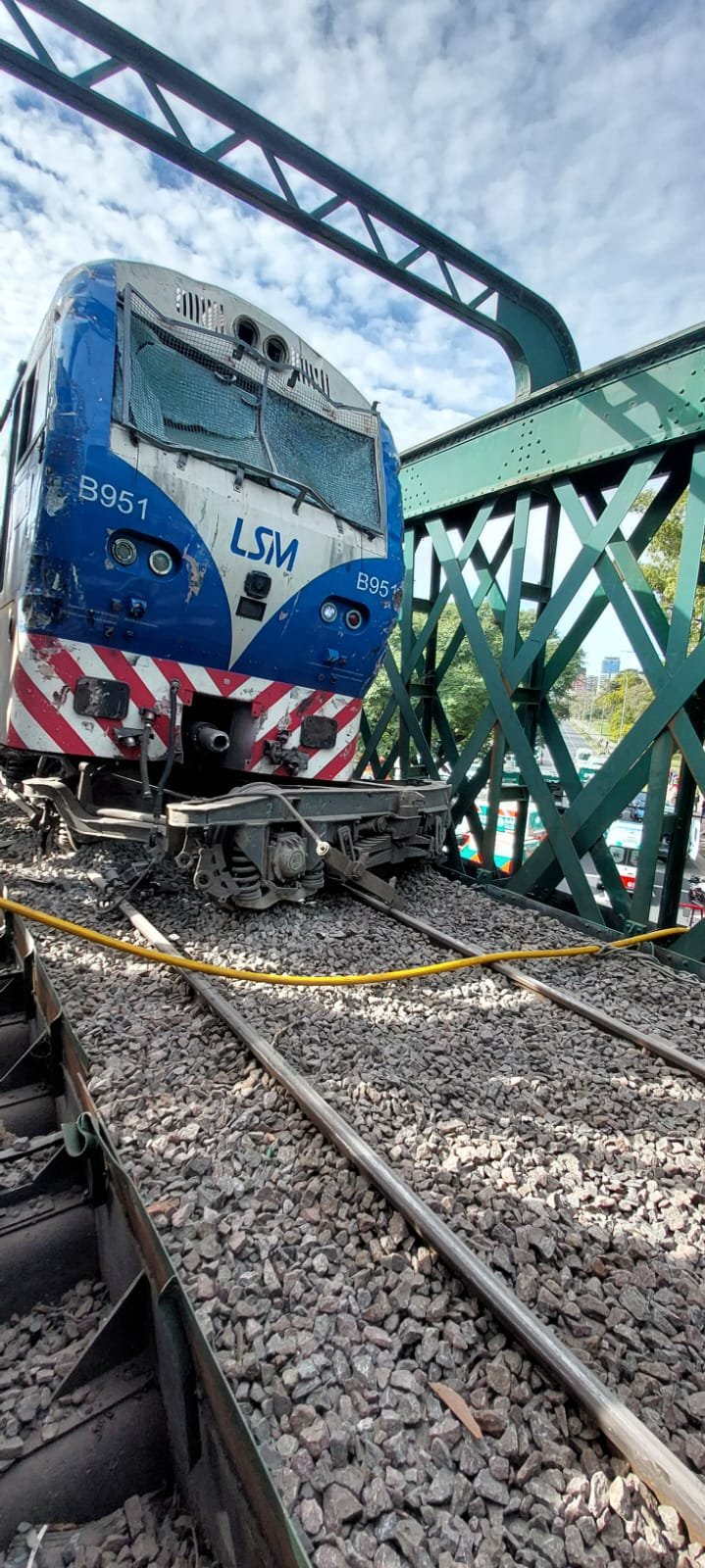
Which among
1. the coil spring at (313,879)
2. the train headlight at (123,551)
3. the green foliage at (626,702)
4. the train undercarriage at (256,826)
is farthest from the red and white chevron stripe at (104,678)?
the green foliage at (626,702)

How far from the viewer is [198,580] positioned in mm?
4539

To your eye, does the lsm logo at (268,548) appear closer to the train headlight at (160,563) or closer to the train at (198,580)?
the train at (198,580)

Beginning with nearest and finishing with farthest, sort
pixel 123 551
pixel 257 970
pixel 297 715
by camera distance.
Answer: pixel 257 970, pixel 123 551, pixel 297 715

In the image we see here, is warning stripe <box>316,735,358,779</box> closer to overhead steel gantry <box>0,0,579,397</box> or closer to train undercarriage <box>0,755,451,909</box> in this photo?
train undercarriage <box>0,755,451,909</box>

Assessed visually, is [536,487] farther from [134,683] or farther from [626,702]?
[626,702]

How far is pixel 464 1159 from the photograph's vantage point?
2508mm

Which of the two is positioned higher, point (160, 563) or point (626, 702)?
point (160, 563)

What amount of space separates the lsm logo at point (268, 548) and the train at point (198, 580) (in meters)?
0.02

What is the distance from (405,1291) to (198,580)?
157 inches

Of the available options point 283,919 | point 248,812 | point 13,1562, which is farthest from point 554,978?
point 13,1562

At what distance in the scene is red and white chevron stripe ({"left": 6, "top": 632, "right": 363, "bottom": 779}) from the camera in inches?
166

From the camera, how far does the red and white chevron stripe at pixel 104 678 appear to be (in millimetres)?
4215

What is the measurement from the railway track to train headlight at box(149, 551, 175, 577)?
106 inches

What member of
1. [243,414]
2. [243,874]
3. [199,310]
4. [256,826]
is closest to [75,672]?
[256,826]
